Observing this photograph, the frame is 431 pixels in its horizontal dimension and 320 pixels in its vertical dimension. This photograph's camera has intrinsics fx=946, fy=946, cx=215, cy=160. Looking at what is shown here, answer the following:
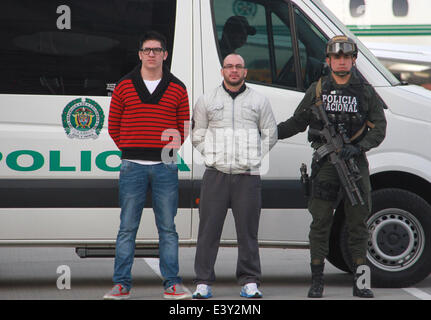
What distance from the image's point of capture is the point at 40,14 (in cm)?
724

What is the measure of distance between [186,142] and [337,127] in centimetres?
121

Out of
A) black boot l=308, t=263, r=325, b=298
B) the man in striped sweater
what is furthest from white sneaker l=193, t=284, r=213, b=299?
black boot l=308, t=263, r=325, b=298

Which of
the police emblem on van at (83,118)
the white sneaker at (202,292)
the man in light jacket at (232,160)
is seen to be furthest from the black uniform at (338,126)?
the police emblem on van at (83,118)

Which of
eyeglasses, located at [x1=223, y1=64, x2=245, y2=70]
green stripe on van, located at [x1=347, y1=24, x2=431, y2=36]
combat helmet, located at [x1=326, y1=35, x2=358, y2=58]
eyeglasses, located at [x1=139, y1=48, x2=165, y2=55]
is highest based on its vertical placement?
green stripe on van, located at [x1=347, y1=24, x2=431, y2=36]

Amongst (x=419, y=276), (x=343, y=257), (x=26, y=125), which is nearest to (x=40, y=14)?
(x=26, y=125)

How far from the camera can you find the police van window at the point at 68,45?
23.7 ft

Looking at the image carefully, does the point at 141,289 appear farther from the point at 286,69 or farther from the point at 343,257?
the point at 286,69

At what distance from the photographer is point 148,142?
6.73m

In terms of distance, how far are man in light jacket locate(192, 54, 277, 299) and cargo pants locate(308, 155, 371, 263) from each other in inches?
16.9

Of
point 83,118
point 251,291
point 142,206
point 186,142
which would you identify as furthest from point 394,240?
point 83,118

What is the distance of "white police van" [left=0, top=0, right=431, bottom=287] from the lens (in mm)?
7215

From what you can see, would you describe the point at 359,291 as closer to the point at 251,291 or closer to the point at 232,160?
the point at 251,291

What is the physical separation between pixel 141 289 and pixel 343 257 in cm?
164

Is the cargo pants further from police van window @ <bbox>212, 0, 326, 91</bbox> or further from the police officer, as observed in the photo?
police van window @ <bbox>212, 0, 326, 91</bbox>
